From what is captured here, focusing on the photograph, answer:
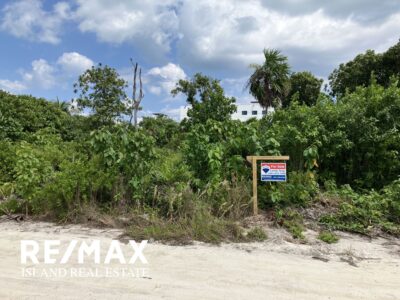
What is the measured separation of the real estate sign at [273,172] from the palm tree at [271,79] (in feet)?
54.2

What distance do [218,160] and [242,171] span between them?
546 millimetres

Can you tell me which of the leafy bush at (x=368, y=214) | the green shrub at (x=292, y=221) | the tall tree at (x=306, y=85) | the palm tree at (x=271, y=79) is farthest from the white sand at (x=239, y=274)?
the tall tree at (x=306, y=85)

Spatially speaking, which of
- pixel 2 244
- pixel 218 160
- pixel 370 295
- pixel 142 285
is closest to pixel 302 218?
pixel 218 160

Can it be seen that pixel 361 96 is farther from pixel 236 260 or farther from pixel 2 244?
pixel 2 244

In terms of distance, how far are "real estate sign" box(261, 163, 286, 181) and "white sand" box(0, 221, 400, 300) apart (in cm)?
106

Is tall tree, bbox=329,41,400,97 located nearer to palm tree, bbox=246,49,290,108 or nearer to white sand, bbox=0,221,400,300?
palm tree, bbox=246,49,290,108

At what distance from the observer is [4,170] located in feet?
26.8

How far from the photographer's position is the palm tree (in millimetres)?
22192

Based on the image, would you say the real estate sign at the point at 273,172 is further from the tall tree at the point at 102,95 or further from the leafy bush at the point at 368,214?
the tall tree at the point at 102,95

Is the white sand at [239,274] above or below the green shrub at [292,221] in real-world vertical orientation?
below

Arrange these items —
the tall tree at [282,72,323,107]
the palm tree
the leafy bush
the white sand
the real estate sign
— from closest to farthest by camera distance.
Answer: the white sand → the leafy bush → the real estate sign → the palm tree → the tall tree at [282,72,323,107]

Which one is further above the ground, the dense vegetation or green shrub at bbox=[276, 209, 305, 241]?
the dense vegetation

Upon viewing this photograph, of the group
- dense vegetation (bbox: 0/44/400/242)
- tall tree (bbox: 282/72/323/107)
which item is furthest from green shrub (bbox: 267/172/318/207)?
tall tree (bbox: 282/72/323/107)

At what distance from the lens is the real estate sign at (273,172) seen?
5.80 m
